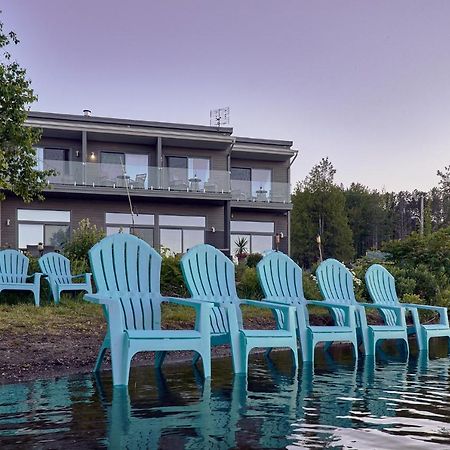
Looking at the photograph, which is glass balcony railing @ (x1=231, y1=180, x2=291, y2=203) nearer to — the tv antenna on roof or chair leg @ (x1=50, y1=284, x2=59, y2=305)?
the tv antenna on roof

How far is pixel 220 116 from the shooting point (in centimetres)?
2441

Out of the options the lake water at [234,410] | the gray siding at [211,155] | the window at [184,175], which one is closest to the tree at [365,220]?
the gray siding at [211,155]

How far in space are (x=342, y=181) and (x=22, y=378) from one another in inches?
1887

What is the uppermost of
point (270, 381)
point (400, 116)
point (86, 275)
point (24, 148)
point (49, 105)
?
point (49, 105)

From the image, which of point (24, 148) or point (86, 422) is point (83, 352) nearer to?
point (86, 422)

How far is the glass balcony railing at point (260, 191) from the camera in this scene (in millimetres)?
21203

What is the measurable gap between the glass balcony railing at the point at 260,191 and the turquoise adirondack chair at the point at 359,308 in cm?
1412

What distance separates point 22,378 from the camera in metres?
4.81

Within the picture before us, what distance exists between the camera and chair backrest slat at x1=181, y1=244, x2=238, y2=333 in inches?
215

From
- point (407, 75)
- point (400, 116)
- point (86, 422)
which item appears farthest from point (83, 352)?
point (400, 116)

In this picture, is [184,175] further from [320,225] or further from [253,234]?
[320,225]

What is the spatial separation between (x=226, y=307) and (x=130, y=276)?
0.89 meters

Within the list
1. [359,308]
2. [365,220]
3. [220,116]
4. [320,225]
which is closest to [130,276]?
[359,308]

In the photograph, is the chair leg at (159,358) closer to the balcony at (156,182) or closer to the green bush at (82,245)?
the green bush at (82,245)
